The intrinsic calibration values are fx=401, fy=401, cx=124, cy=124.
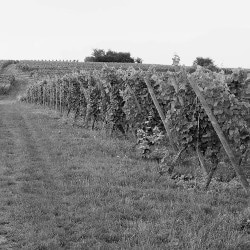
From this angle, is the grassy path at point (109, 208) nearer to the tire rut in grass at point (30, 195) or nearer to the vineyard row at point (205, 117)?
the tire rut in grass at point (30, 195)

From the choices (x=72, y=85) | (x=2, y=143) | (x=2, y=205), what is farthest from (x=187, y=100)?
(x=72, y=85)

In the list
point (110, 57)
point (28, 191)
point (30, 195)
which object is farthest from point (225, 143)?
point (110, 57)

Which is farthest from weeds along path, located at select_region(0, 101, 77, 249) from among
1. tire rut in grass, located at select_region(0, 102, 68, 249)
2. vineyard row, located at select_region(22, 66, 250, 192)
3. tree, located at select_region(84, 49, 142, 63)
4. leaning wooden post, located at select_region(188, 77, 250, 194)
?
tree, located at select_region(84, 49, 142, 63)

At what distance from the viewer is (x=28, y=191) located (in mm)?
6301

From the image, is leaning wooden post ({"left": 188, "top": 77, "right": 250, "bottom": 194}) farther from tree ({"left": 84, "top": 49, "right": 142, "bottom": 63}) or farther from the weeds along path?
tree ({"left": 84, "top": 49, "right": 142, "bottom": 63})

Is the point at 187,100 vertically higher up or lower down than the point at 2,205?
higher up

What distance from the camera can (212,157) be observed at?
665cm

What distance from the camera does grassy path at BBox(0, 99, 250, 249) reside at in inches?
171

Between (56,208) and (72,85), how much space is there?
1398 cm

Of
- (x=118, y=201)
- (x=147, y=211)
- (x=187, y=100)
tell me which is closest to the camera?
(x=147, y=211)

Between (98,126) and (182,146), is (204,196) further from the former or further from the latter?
(98,126)

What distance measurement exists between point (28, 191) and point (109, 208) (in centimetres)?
160

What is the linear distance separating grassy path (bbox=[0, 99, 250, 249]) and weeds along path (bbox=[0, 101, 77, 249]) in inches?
0.4

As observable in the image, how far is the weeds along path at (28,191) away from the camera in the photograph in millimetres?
4602
